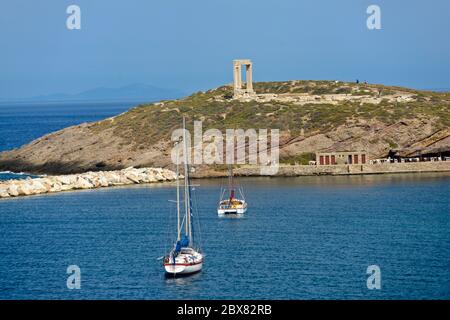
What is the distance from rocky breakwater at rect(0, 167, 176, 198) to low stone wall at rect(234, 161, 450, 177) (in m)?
9.36

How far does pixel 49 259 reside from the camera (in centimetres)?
6675

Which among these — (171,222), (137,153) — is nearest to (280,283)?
(171,222)

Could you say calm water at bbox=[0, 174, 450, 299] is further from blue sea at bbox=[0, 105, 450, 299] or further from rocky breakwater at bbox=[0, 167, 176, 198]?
rocky breakwater at bbox=[0, 167, 176, 198]

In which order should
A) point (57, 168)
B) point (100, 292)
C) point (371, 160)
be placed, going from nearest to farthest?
point (100, 292), point (371, 160), point (57, 168)

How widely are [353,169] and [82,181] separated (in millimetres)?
29908

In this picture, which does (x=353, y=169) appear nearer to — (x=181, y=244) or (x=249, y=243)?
(x=249, y=243)

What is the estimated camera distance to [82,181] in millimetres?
109812

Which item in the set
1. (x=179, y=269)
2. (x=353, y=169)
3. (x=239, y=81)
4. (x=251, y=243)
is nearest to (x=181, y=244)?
(x=179, y=269)

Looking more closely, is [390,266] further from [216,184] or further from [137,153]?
[137,153]

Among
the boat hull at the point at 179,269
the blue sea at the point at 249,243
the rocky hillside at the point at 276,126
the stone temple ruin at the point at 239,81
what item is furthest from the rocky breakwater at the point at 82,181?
the boat hull at the point at 179,269

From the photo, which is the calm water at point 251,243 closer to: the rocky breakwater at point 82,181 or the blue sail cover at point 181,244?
the blue sail cover at point 181,244

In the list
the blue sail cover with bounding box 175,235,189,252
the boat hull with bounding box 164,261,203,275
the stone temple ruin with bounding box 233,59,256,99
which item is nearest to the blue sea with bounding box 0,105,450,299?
the boat hull with bounding box 164,261,203,275
